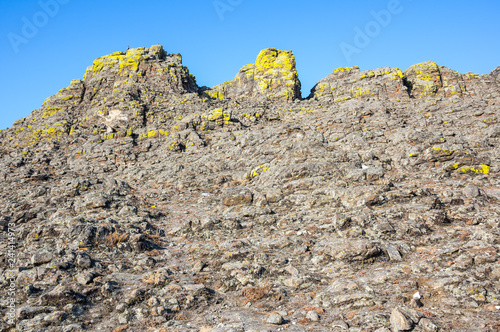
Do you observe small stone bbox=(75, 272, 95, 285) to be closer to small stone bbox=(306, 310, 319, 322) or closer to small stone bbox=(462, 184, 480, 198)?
small stone bbox=(306, 310, 319, 322)

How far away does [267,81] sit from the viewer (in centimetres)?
5784

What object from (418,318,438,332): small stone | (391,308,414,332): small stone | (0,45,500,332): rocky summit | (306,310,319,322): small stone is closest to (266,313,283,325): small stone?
(0,45,500,332): rocky summit

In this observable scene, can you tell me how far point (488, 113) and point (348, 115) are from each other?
534 inches

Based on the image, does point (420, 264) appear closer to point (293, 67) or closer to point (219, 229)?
point (219, 229)

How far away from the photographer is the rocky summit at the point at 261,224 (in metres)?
10.0

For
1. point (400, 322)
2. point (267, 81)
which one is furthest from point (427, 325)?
point (267, 81)

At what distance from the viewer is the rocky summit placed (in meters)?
10.0

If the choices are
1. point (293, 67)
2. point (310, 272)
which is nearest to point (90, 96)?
point (293, 67)

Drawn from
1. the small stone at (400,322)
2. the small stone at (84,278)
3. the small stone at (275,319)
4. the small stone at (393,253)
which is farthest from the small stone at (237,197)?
the small stone at (400,322)

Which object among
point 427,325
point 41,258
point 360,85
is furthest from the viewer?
point 360,85

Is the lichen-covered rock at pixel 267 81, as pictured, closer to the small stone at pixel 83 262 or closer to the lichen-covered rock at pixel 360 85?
the lichen-covered rock at pixel 360 85

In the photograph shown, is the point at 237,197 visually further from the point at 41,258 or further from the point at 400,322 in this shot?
the point at 400,322

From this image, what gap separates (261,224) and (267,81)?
147 feet

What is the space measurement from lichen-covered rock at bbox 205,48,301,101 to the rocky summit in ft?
47.5
